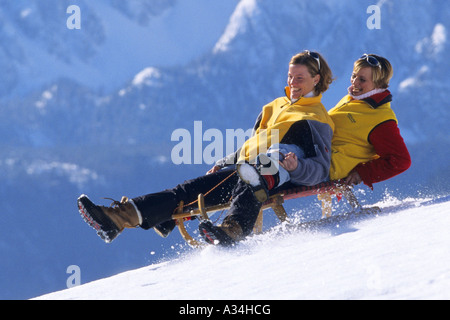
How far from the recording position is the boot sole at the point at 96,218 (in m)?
Answer: 3.22

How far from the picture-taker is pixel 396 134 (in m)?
3.90

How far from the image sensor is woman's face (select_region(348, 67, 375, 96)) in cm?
409

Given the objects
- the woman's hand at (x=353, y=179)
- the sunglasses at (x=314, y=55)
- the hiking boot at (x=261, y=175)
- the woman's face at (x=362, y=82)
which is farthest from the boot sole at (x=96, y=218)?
the woman's face at (x=362, y=82)

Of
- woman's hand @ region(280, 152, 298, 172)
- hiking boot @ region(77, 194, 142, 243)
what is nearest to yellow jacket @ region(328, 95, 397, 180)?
woman's hand @ region(280, 152, 298, 172)

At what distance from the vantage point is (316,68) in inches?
152

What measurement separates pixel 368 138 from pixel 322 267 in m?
1.70

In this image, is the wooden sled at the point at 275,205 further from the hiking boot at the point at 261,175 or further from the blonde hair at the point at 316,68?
the blonde hair at the point at 316,68

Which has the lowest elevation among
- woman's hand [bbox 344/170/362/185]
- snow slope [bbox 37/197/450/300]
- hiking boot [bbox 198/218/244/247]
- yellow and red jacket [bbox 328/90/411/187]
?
snow slope [bbox 37/197/450/300]

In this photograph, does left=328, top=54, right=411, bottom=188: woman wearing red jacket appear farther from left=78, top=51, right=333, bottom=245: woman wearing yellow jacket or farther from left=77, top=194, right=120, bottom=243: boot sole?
left=77, top=194, right=120, bottom=243: boot sole

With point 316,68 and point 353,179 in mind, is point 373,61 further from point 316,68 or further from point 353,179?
point 353,179

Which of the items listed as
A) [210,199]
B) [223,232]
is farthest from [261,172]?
[210,199]

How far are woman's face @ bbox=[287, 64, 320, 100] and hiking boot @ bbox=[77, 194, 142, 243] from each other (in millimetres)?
1344

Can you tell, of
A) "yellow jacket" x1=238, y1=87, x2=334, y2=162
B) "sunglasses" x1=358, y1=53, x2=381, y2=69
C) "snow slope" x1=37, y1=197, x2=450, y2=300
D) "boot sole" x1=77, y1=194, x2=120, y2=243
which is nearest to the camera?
"snow slope" x1=37, y1=197, x2=450, y2=300
